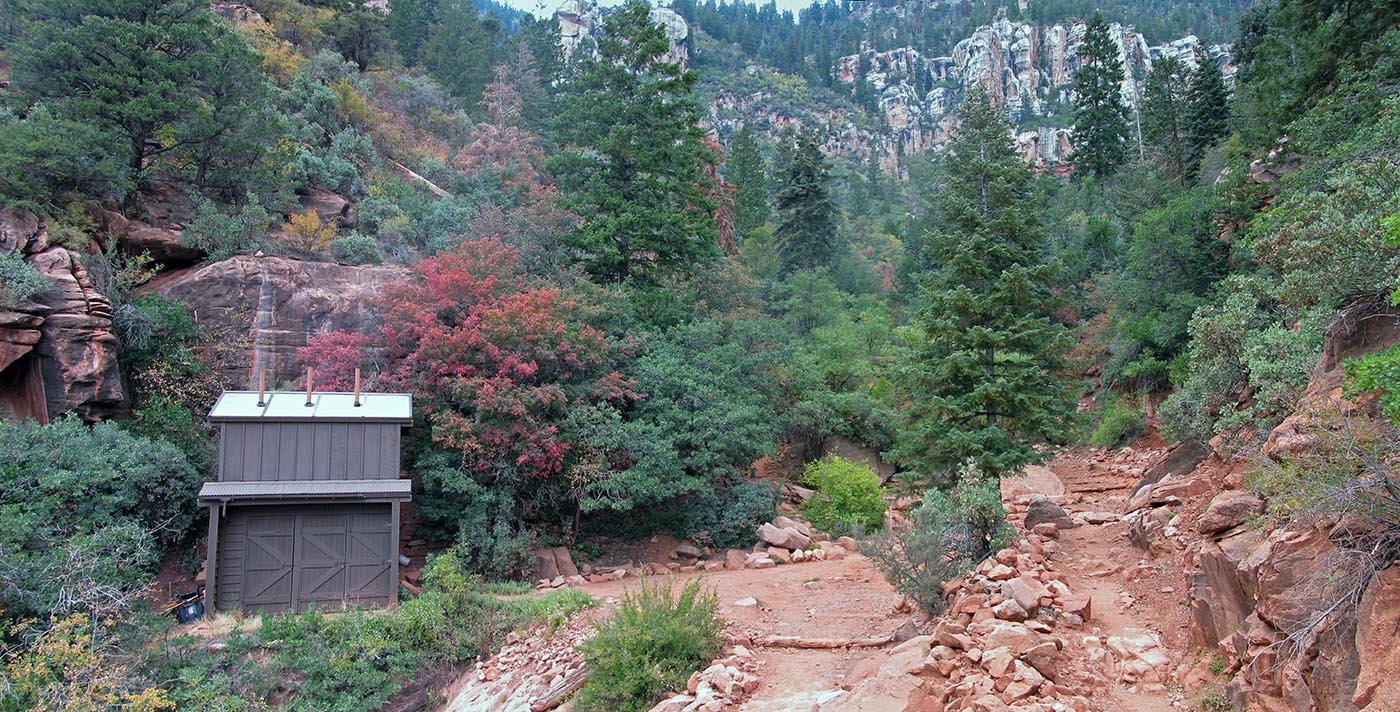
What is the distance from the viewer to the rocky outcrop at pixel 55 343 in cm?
1501

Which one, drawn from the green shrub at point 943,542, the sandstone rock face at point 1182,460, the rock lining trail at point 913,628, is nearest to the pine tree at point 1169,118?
the sandstone rock face at point 1182,460

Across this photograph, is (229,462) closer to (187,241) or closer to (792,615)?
(187,241)

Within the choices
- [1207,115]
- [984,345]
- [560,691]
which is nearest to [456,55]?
[1207,115]

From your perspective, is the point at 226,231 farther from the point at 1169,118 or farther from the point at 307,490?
the point at 1169,118

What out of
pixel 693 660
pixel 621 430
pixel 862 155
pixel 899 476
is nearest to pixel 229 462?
pixel 621 430

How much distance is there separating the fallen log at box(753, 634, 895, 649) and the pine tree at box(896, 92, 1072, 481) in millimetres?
5586

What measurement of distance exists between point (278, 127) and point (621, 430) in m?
14.8

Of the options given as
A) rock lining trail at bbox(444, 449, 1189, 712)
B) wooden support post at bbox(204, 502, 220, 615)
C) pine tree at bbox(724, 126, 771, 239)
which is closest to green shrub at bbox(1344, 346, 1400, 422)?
rock lining trail at bbox(444, 449, 1189, 712)

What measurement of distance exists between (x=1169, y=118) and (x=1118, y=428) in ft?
66.7

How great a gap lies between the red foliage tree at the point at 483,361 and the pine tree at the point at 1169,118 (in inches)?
1065

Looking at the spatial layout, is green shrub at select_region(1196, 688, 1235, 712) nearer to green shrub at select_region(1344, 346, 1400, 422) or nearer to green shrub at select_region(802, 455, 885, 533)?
green shrub at select_region(1344, 346, 1400, 422)

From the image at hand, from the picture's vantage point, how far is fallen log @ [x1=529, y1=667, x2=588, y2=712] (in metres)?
10.1

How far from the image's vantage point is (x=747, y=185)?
43375 mm

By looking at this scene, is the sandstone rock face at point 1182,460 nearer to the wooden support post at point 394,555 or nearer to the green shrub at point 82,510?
the wooden support post at point 394,555
